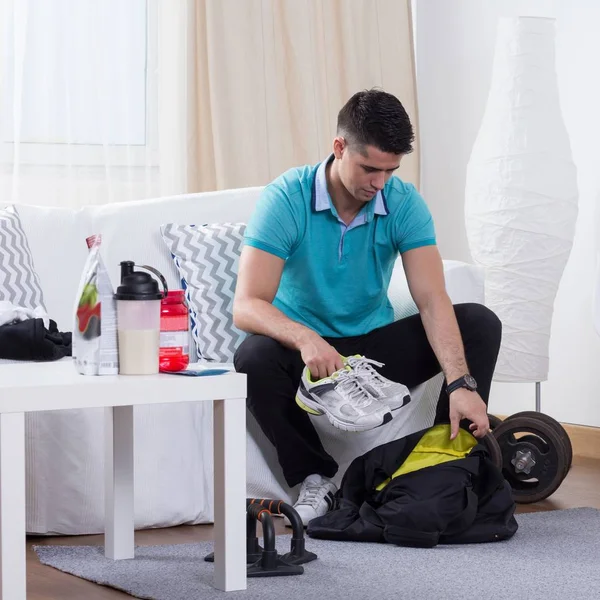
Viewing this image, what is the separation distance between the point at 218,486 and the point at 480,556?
57 cm

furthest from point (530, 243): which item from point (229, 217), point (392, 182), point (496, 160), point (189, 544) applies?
point (189, 544)

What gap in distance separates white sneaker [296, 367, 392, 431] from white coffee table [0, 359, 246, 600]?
0.38m

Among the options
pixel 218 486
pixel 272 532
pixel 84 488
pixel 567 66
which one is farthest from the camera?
pixel 567 66

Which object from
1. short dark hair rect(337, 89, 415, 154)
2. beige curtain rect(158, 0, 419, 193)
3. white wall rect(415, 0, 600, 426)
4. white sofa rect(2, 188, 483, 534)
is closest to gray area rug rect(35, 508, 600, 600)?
white sofa rect(2, 188, 483, 534)

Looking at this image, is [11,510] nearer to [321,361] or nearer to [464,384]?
[321,361]

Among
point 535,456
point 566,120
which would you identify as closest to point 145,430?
point 535,456

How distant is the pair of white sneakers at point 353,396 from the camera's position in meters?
2.03

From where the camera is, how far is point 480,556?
74.8 inches

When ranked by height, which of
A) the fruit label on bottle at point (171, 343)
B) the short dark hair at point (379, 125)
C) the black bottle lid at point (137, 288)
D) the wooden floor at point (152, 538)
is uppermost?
the short dark hair at point (379, 125)

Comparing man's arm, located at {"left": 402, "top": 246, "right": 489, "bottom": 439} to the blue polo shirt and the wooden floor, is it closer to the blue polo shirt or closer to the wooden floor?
the blue polo shirt

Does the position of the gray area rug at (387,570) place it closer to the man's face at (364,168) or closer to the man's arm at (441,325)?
the man's arm at (441,325)

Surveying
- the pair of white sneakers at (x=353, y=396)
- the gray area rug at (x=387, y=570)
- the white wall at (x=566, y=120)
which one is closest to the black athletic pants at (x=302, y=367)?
the pair of white sneakers at (x=353, y=396)

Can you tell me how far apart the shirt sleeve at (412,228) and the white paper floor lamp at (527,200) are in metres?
0.58

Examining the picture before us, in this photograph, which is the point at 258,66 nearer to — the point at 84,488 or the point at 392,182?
the point at 392,182
